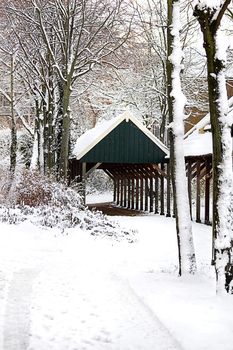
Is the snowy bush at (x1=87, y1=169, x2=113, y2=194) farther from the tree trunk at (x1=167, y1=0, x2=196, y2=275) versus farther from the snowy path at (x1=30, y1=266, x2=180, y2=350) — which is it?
the snowy path at (x1=30, y1=266, x2=180, y2=350)

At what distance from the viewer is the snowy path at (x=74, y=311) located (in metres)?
4.91

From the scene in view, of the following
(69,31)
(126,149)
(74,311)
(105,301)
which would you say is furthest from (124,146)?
(74,311)

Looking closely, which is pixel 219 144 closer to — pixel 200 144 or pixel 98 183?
pixel 200 144

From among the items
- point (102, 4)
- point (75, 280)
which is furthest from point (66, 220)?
point (102, 4)

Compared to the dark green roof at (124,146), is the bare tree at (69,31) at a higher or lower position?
higher

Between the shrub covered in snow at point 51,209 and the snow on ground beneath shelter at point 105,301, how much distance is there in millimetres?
2378

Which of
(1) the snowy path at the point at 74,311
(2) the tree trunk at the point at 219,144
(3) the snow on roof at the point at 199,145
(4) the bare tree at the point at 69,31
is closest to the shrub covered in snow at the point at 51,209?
(4) the bare tree at the point at 69,31

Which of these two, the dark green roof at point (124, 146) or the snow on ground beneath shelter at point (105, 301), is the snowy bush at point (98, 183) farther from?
the snow on ground beneath shelter at point (105, 301)

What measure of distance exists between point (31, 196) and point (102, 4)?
8642 millimetres

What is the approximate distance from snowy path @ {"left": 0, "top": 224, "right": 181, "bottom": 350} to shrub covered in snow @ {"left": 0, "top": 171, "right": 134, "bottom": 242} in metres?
4.37

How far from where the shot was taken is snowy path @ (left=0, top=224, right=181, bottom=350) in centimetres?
491

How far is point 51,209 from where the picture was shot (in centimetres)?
1525

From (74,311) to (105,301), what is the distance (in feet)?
2.25

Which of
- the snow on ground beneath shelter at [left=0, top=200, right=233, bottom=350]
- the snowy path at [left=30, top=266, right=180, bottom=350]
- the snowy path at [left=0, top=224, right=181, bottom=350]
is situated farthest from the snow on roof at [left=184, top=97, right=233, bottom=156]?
the snowy path at [left=30, top=266, right=180, bottom=350]
